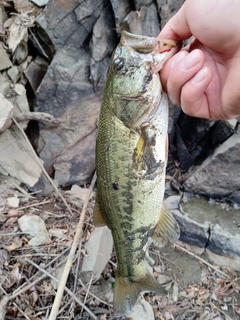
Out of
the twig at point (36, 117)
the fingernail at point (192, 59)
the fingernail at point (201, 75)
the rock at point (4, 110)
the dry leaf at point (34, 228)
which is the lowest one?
the dry leaf at point (34, 228)

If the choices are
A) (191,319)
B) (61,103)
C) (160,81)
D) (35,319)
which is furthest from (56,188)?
(160,81)

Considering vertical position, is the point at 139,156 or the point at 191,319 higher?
the point at 139,156

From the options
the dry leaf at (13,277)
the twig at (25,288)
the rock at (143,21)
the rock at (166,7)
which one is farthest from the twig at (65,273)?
the rock at (166,7)

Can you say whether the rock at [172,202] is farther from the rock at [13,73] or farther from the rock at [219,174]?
the rock at [13,73]

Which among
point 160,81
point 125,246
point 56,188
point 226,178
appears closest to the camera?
point 160,81

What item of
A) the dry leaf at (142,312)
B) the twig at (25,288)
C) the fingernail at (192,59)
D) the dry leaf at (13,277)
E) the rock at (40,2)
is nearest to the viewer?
the fingernail at (192,59)

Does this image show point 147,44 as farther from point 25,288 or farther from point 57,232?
point 57,232

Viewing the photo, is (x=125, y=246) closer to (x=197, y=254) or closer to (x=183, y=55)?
(x=183, y=55)
